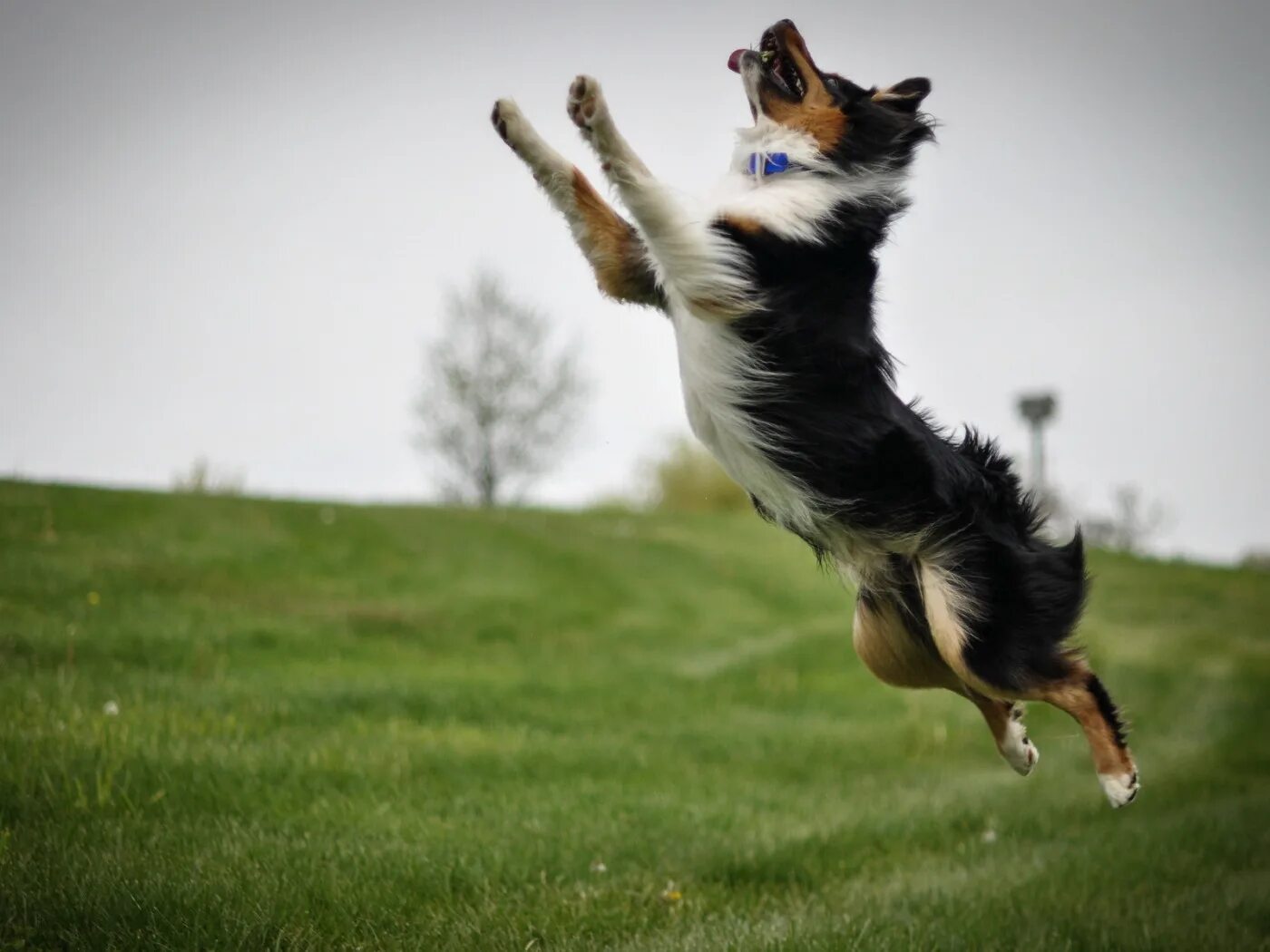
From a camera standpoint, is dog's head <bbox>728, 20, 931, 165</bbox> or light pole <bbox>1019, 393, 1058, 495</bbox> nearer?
dog's head <bbox>728, 20, 931, 165</bbox>

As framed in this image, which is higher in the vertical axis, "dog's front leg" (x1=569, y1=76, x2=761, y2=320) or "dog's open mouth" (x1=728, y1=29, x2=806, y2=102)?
"dog's open mouth" (x1=728, y1=29, x2=806, y2=102)

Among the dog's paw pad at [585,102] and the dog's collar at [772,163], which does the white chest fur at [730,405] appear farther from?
the dog's paw pad at [585,102]

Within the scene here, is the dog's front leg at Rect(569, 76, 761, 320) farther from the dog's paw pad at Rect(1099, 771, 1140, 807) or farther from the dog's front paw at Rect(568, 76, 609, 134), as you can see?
the dog's paw pad at Rect(1099, 771, 1140, 807)

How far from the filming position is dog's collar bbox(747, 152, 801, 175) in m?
3.82

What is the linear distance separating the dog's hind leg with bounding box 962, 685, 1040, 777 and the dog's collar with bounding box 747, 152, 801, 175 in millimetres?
2006

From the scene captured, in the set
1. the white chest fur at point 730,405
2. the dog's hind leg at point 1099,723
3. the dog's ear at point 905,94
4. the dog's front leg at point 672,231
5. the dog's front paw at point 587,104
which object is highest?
the dog's ear at point 905,94

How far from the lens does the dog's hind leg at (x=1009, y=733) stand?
4371 mm

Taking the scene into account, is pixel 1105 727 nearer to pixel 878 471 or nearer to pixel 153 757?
pixel 878 471

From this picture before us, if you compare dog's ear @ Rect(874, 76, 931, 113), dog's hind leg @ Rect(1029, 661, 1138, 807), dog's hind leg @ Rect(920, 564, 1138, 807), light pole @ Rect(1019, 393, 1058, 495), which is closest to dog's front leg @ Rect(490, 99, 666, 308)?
dog's ear @ Rect(874, 76, 931, 113)

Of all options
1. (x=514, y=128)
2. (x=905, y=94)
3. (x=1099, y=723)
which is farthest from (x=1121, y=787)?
(x=514, y=128)

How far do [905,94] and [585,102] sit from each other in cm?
116

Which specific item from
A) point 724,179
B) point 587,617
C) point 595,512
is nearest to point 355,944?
point 724,179

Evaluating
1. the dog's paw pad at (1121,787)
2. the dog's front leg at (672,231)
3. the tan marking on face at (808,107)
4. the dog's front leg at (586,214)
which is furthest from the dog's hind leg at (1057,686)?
the tan marking on face at (808,107)

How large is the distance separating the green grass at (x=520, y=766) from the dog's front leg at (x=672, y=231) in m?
2.30
